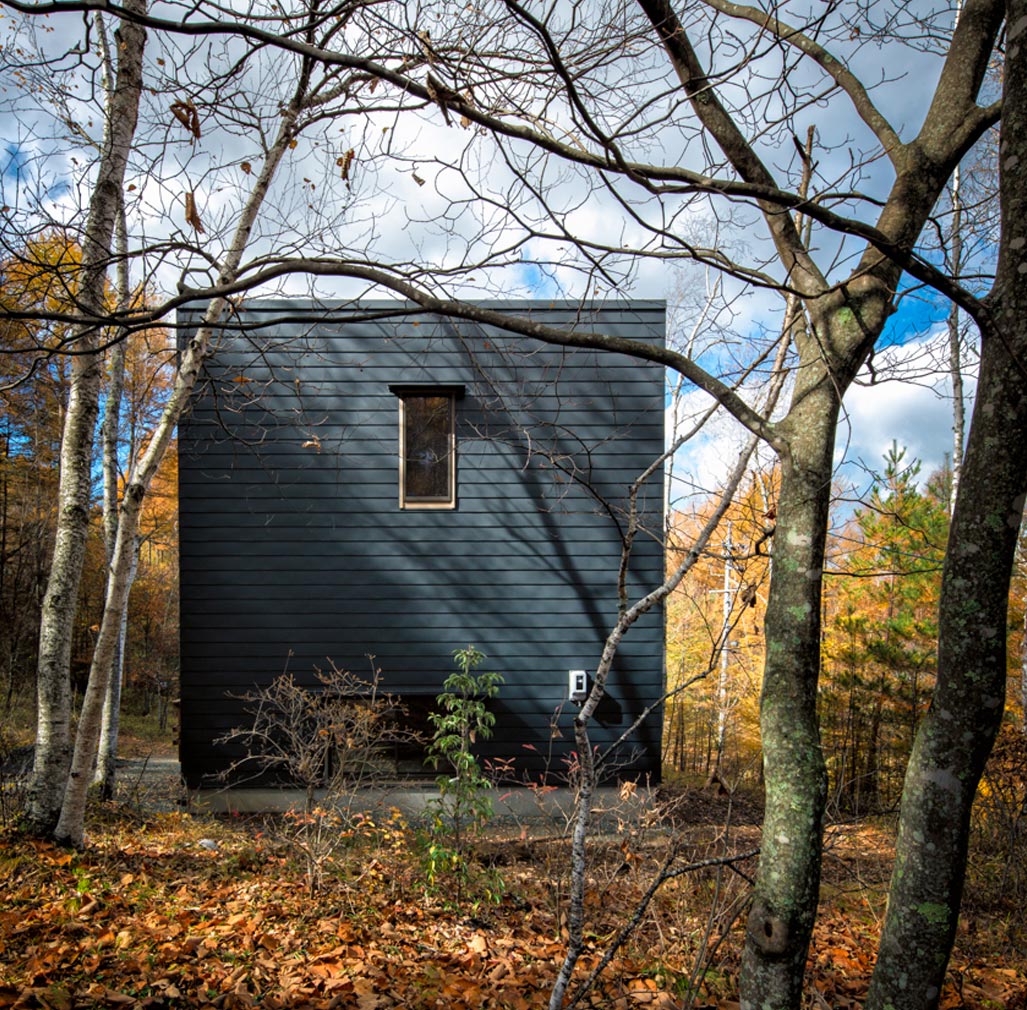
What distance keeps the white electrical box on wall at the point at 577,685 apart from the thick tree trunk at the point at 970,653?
6.34m

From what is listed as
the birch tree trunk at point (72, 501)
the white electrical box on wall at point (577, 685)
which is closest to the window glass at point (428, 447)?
the white electrical box on wall at point (577, 685)

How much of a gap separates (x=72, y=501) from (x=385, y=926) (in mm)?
3860

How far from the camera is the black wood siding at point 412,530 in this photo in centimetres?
864

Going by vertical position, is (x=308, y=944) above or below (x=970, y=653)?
below

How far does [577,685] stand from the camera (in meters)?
8.57

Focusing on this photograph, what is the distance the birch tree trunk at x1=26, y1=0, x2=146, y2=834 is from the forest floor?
52 centimetres

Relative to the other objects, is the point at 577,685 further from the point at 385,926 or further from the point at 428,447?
the point at 385,926

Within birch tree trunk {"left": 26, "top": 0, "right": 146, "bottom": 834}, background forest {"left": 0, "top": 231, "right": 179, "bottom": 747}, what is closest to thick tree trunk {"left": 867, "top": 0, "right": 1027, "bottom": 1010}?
birch tree trunk {"left": 26, "top": 0, "right": 146, "bottom": 834}

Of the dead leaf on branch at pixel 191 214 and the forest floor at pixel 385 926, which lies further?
the dead leaf on branch at pixel 191 214

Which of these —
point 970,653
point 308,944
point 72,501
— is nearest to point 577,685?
point 308,944

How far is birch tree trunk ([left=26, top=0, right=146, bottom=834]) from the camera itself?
5188mm

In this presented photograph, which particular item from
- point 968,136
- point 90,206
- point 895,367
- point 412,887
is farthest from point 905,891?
point 90,206

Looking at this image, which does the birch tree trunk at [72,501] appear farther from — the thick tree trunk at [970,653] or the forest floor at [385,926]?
the thick tree trunk at [970,653]

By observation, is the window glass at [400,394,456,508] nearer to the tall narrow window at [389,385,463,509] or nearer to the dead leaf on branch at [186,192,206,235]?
the tall narrow window at [389,385,463,509]
